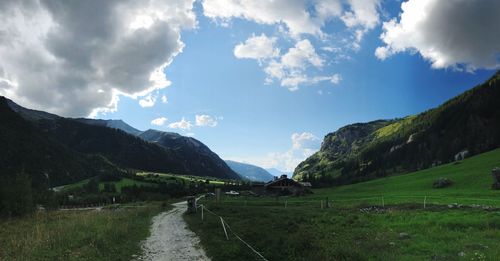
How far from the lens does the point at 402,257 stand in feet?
57.6

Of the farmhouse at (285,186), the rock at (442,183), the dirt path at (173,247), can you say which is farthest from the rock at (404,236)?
the farmhouse at (285,186)

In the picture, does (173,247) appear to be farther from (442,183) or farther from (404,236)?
(442,183)

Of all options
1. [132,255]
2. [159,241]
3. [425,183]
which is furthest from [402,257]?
[425,183]

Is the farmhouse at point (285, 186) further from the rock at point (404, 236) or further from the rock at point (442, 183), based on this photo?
the rock at point (404, 236)

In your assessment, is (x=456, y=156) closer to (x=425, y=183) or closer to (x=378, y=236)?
(x=425, y=183)

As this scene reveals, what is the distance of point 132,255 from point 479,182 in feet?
268

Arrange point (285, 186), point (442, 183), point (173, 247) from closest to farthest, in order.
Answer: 1. point (173, 247)
2. point (442, 183)
3. point (285, 186)

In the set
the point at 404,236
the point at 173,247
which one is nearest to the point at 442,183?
the point at 404,236

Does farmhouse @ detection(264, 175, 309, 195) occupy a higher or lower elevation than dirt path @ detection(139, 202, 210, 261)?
higher

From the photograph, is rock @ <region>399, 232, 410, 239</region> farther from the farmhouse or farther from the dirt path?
the farmhouse

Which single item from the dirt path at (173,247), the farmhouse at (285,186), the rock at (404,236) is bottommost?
the dirt path at (173,247)

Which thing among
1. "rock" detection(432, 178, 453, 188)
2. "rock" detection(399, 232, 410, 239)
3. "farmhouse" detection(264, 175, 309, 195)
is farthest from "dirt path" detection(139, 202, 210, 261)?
"farmhouse" detection(264, 175, 309, 195)

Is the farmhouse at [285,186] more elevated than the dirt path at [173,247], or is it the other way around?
the farmhouse at [285,186]

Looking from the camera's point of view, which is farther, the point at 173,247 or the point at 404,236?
the point at 173,247
